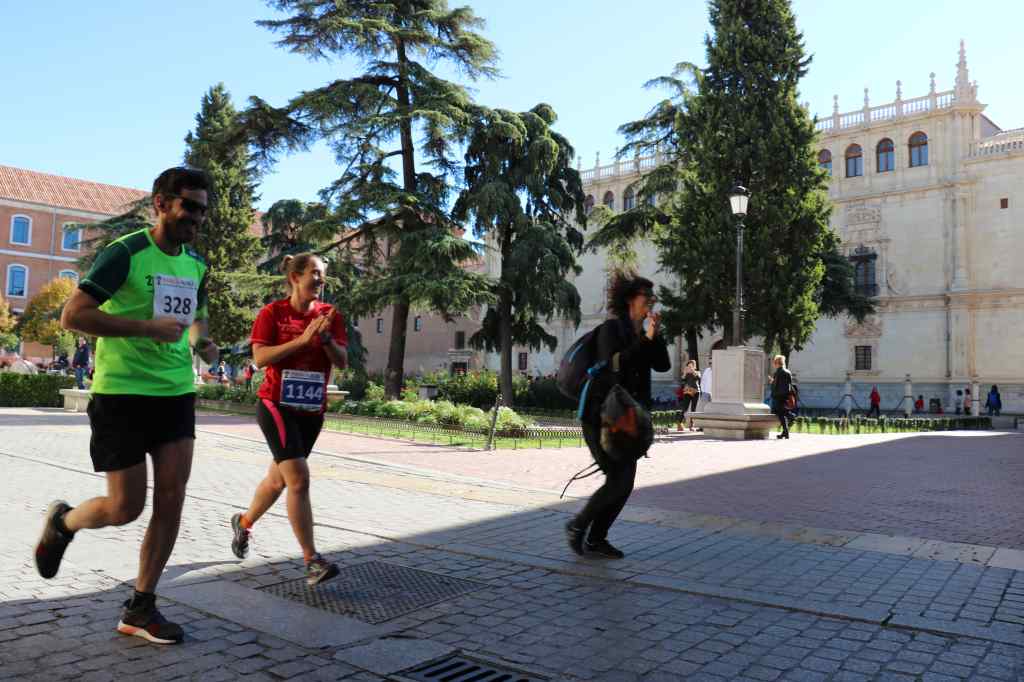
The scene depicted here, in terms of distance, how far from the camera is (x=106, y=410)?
333 centimetres

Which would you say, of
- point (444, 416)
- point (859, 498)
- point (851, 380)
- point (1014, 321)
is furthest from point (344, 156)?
point (1014, 321)

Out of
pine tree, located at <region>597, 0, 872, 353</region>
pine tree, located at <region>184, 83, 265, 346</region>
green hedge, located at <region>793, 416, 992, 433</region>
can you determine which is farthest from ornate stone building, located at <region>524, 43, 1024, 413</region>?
pine tree, located at <region>184, 83, 265, 346</region>

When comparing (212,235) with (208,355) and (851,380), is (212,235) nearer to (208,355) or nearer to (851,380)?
(851,380)

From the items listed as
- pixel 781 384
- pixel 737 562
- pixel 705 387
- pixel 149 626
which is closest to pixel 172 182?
pixel 149 626

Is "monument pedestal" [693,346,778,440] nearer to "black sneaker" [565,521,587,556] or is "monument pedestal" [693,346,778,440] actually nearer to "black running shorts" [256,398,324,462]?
"black sneaker" [565,521,587,556]

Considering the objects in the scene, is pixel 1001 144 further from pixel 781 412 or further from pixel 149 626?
pixel 149 626

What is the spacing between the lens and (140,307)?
11.2 ft

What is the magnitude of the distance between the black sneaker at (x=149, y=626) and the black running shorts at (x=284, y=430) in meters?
1.05

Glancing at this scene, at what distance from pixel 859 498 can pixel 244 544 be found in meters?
6.49

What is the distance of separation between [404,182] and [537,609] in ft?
70.3

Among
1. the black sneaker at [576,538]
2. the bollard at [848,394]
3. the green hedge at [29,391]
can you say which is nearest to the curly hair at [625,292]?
the black sneaker at [576,538]

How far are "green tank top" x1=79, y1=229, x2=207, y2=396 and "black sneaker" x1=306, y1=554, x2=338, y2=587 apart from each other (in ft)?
4.43

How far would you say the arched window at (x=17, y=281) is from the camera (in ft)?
198

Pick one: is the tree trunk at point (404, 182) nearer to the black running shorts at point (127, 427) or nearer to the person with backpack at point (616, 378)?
the person with backpack at point (616, 378)
